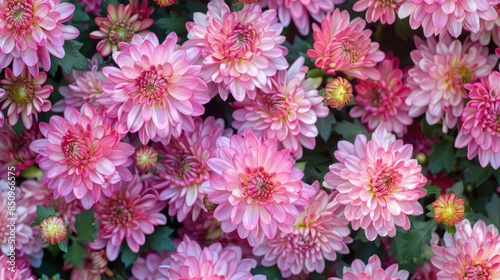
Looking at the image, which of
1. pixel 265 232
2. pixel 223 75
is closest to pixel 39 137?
pixel 223 75

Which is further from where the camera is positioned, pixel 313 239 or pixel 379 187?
pixel 313 239

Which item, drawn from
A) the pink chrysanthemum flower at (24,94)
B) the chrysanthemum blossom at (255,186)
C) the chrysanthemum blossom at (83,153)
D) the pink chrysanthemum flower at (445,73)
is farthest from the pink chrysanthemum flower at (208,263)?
the pink chrysanthemum flower at (445,73)

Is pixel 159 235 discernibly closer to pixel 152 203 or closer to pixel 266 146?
pixel 152 203

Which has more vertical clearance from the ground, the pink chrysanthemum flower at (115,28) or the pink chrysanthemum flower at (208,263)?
the pink chrysanthemum flower at (115,28)

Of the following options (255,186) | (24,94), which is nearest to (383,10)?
(255,186)

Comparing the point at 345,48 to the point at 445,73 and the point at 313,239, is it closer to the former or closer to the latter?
the point at 445,73

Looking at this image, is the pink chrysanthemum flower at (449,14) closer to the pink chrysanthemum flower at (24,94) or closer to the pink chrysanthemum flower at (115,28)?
the pink chrysanthemum flower at (115,28)
